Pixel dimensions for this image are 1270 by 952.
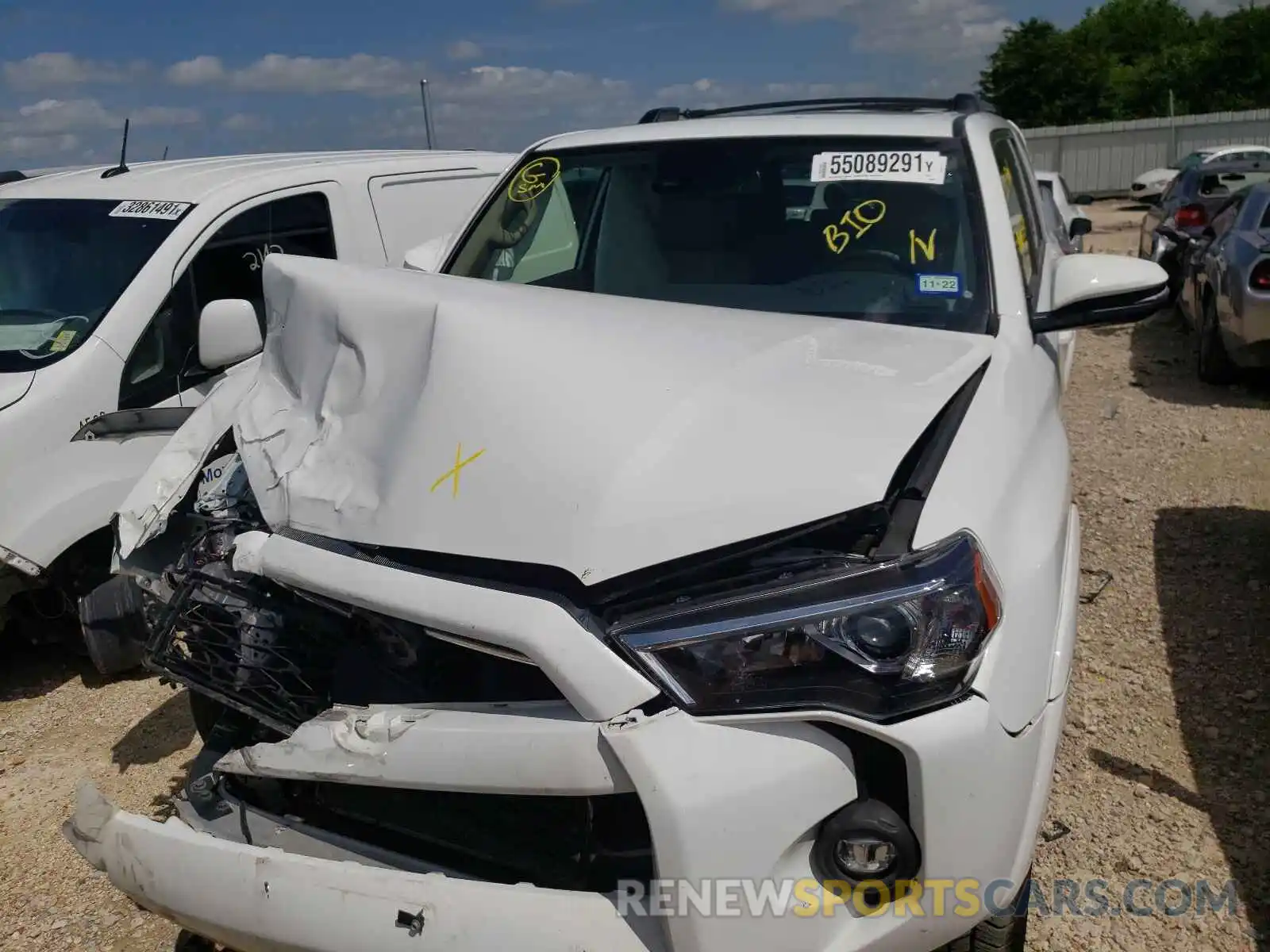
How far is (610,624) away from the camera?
1.72 metres

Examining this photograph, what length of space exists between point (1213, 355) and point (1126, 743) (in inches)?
209

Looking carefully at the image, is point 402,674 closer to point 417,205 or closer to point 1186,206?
point 417,205

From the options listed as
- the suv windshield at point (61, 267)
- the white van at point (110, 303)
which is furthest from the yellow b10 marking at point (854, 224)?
the suv windshield at point (61, 267)

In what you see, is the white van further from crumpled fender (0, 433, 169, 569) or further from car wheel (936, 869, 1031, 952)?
car wheel (936, 869, 1031, 952)

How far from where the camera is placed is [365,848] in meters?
1.97

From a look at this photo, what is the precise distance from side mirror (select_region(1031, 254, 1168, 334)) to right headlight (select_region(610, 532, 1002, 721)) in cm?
129

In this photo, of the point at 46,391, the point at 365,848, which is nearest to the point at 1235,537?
the point at 365,848

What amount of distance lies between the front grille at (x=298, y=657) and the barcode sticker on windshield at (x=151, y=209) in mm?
2556

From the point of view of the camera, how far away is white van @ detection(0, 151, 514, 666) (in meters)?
3.64

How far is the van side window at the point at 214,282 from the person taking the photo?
4.03 meters

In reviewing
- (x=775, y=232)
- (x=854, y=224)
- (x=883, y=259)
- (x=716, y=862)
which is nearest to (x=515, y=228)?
(x=775, y=232)

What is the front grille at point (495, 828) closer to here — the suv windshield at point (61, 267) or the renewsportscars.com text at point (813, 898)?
the renewsportscars.com text at point (813, 898)

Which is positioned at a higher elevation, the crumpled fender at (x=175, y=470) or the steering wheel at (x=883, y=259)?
the steering wheel at (x=883, y=259)

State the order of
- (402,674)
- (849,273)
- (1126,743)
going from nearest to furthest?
Answer: 1. (402,674)
2. (849,273)
3. (1126,743)
